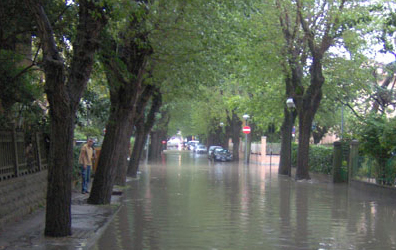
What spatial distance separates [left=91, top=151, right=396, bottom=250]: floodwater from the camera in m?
9.48

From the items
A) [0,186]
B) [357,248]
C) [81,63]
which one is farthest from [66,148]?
[357,248]

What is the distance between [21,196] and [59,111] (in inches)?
150

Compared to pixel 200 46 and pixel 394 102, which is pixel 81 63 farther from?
pixel 394 102

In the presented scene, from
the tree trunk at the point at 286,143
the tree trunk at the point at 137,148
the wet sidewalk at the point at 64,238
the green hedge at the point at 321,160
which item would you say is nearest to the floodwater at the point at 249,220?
the wet sidewalk at the point at 64,238

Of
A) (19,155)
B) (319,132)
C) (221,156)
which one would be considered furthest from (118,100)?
(319,132)

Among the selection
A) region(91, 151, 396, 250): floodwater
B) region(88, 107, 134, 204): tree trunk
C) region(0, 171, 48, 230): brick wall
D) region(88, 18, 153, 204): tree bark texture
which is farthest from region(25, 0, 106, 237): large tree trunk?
region(88, 107, 134, 204): tree trunk

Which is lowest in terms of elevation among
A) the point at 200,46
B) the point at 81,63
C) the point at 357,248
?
the point at 357,248

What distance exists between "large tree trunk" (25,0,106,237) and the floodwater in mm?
900

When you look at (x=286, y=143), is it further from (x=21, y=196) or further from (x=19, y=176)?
(x=21, y=196)

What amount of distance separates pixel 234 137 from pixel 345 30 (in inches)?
1148

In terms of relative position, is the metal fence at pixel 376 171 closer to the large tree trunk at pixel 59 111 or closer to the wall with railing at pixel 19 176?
the wall with railing at pixel 19 176

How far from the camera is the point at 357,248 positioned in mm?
9156

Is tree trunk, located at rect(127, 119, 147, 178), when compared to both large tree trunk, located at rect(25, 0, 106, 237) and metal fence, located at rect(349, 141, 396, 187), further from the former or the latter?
large tree trunk, located at rect(25, 0, 106, 237)

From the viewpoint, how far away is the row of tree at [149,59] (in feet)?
29.7
